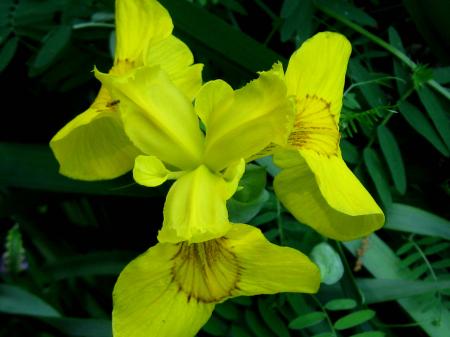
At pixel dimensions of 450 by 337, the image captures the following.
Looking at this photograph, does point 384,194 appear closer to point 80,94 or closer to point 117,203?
point 117,203

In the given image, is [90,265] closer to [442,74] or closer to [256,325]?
[256,325]

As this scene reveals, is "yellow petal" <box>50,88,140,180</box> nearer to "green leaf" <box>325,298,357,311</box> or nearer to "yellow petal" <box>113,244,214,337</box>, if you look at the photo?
"yellow petal" <box>113,244,214,337</box>

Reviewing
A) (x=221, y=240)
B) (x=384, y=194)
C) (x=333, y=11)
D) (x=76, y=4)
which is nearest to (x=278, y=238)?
(x=384, y=194)

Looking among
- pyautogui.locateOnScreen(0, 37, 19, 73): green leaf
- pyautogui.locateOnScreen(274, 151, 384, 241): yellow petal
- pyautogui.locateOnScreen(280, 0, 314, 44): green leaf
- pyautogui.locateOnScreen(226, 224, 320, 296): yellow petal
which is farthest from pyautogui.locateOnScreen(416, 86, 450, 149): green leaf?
pyautogui.locateOnScreen(0, 37, 19, 73): green leaf

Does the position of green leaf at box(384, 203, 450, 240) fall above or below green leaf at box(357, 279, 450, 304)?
above

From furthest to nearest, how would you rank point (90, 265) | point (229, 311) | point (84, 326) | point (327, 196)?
point (90, 265)
point (84, 326)
point (229, 311)
point (327, 196)

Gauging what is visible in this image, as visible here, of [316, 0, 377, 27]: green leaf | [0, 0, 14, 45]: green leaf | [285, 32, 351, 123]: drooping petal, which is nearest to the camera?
[285, 32, 351, 123]: drooping petal

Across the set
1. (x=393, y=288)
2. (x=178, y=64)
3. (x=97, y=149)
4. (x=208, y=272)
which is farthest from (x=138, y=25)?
(x=393, y=288)
